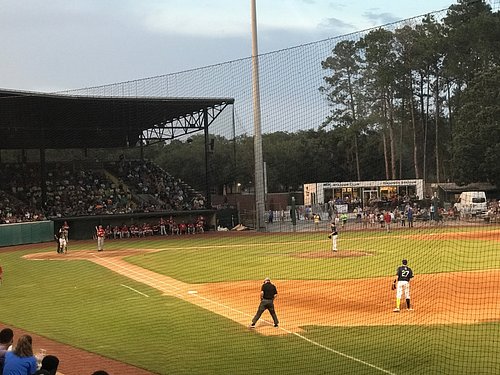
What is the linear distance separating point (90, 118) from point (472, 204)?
102ft

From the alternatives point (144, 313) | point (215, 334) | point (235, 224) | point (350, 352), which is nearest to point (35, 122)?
point (235, 224)

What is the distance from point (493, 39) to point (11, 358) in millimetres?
34109

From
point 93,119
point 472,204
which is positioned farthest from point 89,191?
point 472,204

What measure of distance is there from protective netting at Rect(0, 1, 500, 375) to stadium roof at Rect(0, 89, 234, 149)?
254cm

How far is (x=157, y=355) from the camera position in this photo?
1267 cm

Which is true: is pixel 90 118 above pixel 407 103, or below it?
above

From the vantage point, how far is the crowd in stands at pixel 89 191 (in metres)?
45.6

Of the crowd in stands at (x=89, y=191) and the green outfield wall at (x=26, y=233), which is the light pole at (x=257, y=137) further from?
the green outfield wall at (x=26, y=233)

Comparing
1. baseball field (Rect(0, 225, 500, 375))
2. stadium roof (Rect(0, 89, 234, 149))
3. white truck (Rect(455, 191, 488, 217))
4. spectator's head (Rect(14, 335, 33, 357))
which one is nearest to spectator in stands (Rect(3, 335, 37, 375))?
spectator's head (Rect(14, 335, 33, 357))

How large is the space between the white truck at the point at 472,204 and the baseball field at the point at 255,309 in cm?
1153

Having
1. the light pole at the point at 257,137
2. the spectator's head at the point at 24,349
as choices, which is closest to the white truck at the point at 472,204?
the light pole at the point at 257,137

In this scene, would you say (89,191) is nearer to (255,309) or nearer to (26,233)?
(26,233)

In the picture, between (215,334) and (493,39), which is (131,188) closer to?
(493,39)

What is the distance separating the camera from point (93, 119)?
156 ft
